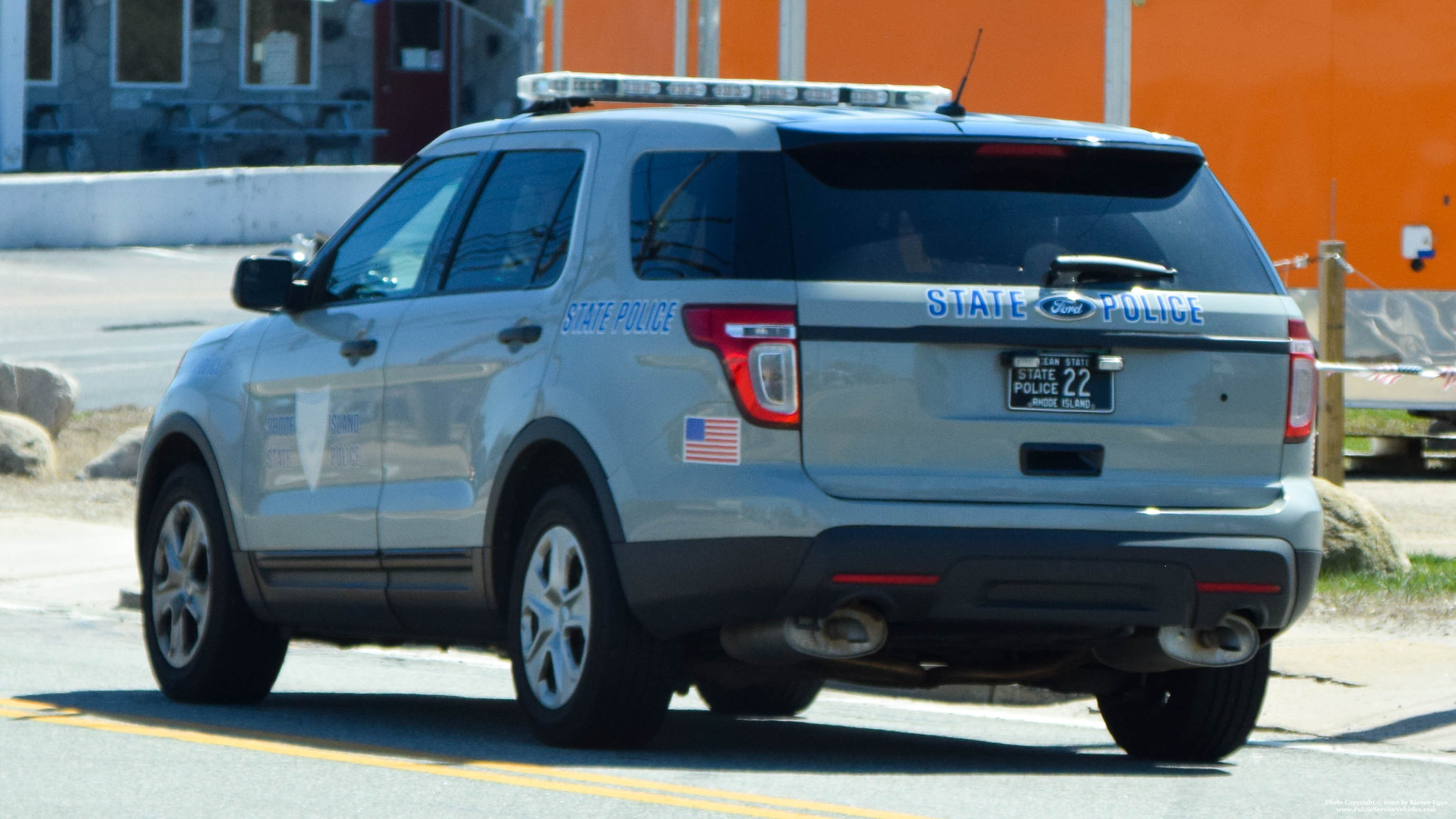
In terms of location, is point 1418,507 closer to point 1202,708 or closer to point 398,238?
point 1202,708

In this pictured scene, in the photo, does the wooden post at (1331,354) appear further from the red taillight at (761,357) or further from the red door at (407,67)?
the red door at (407,67)

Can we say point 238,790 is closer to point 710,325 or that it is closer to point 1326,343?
point 710,325

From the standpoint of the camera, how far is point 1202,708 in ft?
24.0

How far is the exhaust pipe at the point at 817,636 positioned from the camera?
6555 mm

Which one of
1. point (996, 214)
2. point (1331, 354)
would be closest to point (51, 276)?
point (1331, 354)

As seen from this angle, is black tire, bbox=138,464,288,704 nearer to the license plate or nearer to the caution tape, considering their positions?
the license plate

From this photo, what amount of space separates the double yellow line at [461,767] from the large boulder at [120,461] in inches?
325

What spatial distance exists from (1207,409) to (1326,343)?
19.2 ft

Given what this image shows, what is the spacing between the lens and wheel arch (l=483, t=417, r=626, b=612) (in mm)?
6715

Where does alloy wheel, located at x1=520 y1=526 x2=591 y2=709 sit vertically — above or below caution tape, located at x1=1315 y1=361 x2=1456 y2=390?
below

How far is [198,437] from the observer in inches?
340

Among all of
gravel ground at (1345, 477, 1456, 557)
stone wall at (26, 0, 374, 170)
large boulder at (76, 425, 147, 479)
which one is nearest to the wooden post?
gravel ground at (1345, 477, 1456, 557)

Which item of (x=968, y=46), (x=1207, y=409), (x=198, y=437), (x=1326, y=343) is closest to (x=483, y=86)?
(x=968, y=46)

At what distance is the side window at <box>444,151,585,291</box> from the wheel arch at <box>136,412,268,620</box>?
141cm
